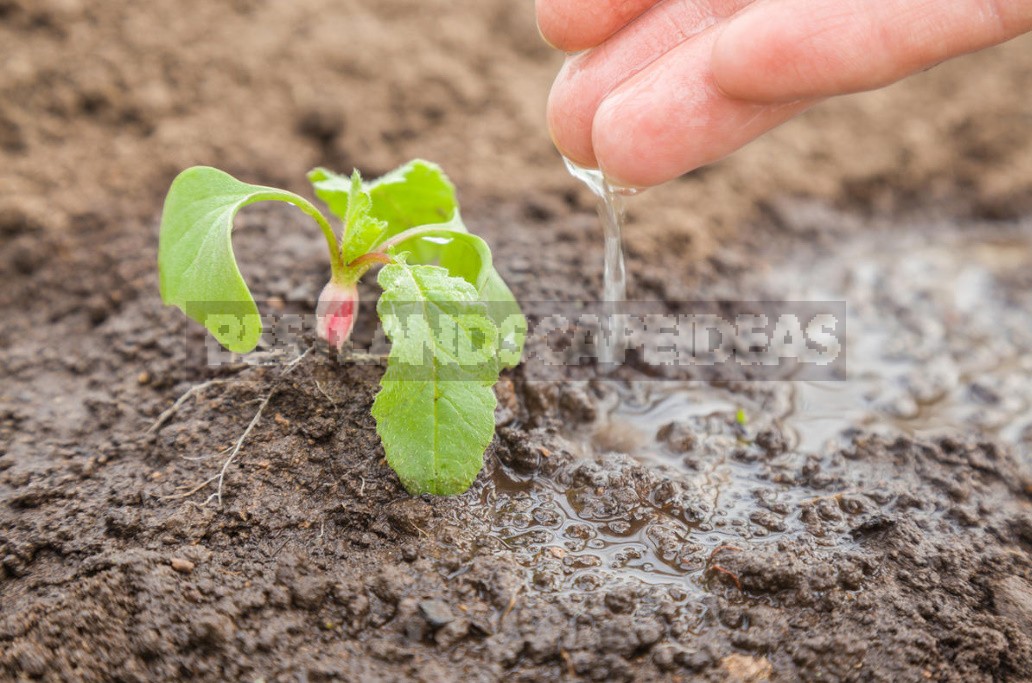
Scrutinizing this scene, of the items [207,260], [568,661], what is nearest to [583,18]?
[207,260]

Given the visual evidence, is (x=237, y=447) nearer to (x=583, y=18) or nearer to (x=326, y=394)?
(x=326, y=394)

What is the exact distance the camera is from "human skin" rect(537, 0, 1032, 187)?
6.03 feet

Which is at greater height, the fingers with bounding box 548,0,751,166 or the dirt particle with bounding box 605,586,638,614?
the fingers with bounding box 548,0,751,166

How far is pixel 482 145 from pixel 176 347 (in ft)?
4.77

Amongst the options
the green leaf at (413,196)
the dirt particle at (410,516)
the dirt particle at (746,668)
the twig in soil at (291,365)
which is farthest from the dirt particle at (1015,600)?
the twig in soil at (291,365)

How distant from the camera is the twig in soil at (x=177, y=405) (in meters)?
2.04

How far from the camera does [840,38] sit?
1.83 m

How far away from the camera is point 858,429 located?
2400 millimetres

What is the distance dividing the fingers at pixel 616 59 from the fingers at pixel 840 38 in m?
0.26

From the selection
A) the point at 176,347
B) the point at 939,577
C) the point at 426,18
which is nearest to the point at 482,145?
the point at 426,18

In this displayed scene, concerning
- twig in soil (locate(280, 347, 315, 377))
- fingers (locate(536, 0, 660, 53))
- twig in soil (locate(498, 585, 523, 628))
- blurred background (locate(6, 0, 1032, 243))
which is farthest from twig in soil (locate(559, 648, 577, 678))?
blurred background (locate(6, 0, 1032, 243))

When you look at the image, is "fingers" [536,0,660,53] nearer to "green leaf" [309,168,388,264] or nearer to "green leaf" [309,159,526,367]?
"green leaf" [309,159,526,367]

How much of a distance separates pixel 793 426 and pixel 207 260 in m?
1.62

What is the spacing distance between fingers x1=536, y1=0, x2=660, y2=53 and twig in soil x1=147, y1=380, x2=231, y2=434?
1.19m
